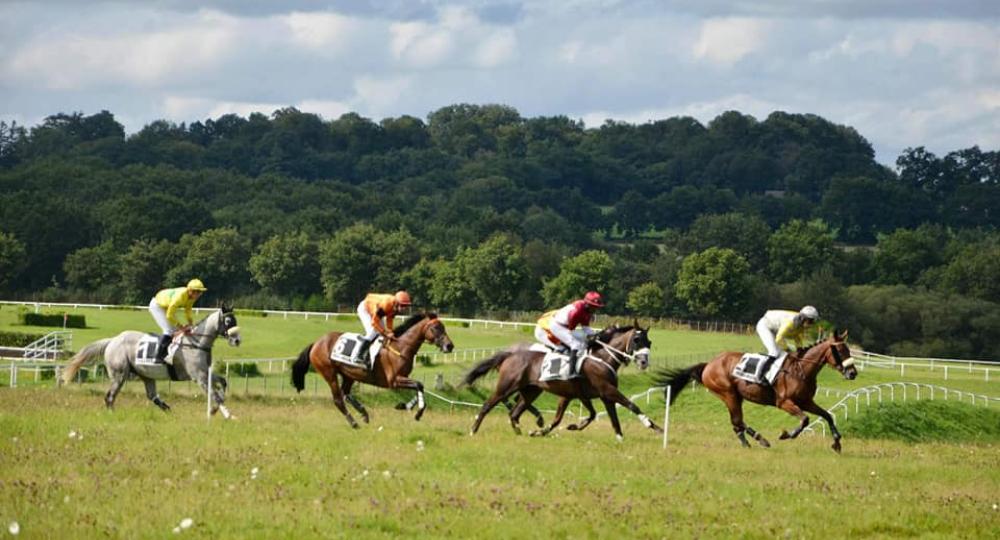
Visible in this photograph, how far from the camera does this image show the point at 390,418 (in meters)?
26.9

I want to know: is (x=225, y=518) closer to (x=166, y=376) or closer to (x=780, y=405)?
(x=166, y=376)

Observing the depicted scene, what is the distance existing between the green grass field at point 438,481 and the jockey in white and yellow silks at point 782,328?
1.63 metres

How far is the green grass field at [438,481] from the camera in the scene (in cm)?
1559

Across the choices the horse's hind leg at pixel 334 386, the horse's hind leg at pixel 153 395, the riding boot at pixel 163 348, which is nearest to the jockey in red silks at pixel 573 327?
the horse's hind leg at pixel 334 386

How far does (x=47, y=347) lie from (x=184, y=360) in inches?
1009

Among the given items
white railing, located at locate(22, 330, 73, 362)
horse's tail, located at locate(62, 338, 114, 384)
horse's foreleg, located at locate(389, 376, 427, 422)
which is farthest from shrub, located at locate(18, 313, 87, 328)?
horse's foreleg, located at locate(389, 376, 427, 422)

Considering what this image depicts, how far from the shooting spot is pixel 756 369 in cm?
2581

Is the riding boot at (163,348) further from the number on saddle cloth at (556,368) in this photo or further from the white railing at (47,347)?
the white railing at (47,347)

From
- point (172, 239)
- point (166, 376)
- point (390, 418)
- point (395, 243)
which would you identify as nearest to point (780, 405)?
point (390, 418)

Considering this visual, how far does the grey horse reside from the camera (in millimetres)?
24719

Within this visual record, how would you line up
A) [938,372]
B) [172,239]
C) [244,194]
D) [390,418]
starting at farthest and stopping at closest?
[244,194]
[172,239]
[938,372]
[390,418]

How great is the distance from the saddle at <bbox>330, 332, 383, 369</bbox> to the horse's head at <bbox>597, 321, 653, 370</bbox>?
3.65 m

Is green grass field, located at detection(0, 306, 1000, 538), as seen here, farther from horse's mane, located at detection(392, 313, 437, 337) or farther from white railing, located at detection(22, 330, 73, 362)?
white railing, located at detection(22, 330, 73, 362)

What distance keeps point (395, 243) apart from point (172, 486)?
82791 mm
